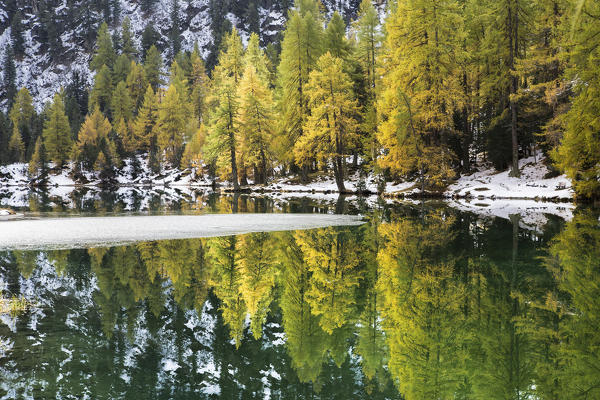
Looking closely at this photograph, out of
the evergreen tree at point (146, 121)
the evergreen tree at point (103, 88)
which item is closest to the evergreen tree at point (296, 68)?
the evergreen tree at point (146, 121)

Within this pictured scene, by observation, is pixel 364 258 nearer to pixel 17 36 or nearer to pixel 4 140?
pixel 4 140

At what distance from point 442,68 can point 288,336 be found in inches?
1094

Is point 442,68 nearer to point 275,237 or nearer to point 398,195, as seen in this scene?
point 398,195

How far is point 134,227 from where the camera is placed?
58.7 ft

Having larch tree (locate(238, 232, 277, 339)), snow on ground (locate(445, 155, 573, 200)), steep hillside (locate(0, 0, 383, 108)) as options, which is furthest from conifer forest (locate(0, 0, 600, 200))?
steep hillside (locate(0, 0, 383, 108))

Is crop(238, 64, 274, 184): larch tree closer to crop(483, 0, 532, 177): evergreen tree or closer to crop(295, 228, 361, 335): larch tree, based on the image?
crop(483, 0, 532, 177): evergreen tree

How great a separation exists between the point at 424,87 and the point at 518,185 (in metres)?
8.89

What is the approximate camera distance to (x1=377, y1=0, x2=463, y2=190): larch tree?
97.8 ft

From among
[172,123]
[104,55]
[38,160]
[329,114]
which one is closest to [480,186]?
[329,114]

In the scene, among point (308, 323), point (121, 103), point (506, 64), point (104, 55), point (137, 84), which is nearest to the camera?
point (308, 323)

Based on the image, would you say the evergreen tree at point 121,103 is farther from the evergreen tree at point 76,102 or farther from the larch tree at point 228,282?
the larch tree at point 228,282

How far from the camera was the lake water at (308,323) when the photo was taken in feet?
15.2

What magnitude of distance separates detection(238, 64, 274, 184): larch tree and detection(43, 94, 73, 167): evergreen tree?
6164 cm

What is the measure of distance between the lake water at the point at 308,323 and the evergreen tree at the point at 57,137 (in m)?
89.4
